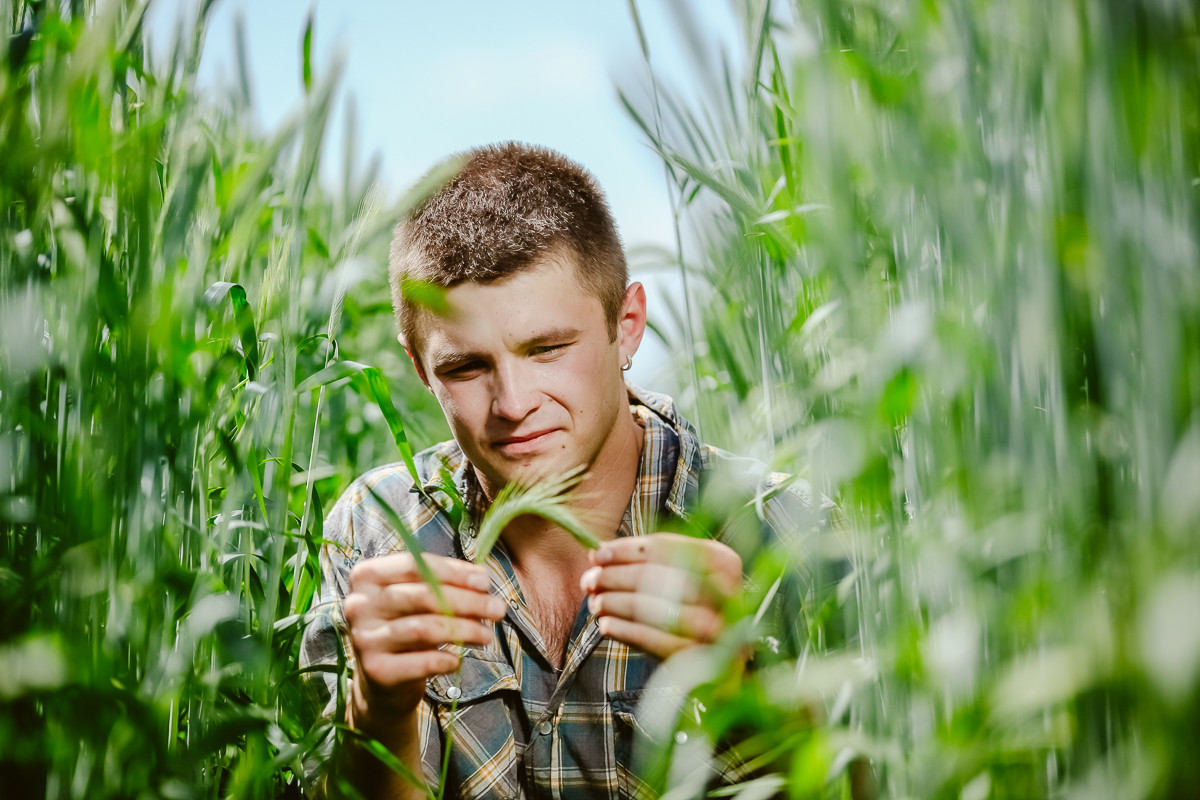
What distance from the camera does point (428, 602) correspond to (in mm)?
762

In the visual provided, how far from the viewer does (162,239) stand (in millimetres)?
729

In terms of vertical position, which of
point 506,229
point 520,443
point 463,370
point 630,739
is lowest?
point 630,739

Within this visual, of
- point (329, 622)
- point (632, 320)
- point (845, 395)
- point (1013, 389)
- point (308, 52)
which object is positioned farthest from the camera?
point (632, 320)

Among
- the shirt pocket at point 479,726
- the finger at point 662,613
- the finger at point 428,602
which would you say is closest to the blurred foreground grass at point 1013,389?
the finger at point 662,613

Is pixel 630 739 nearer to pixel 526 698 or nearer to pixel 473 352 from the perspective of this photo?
pixel 526 698

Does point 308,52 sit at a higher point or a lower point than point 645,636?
higher

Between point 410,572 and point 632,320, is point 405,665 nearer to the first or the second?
point 410,572

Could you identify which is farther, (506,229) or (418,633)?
(506,229)

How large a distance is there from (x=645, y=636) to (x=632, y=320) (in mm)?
905

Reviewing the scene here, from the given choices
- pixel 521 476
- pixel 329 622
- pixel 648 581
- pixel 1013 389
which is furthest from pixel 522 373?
pixel 1013 389

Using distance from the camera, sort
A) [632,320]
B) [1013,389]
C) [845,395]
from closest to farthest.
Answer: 1. [1013,389]
2. [845,395]
3. [632,320]

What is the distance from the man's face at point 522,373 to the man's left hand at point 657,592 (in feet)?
1.46

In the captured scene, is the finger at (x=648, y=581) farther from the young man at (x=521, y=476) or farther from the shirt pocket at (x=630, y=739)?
the shirt pocket at (x=630, y=739)

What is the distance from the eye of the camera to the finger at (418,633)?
2.42 feet
